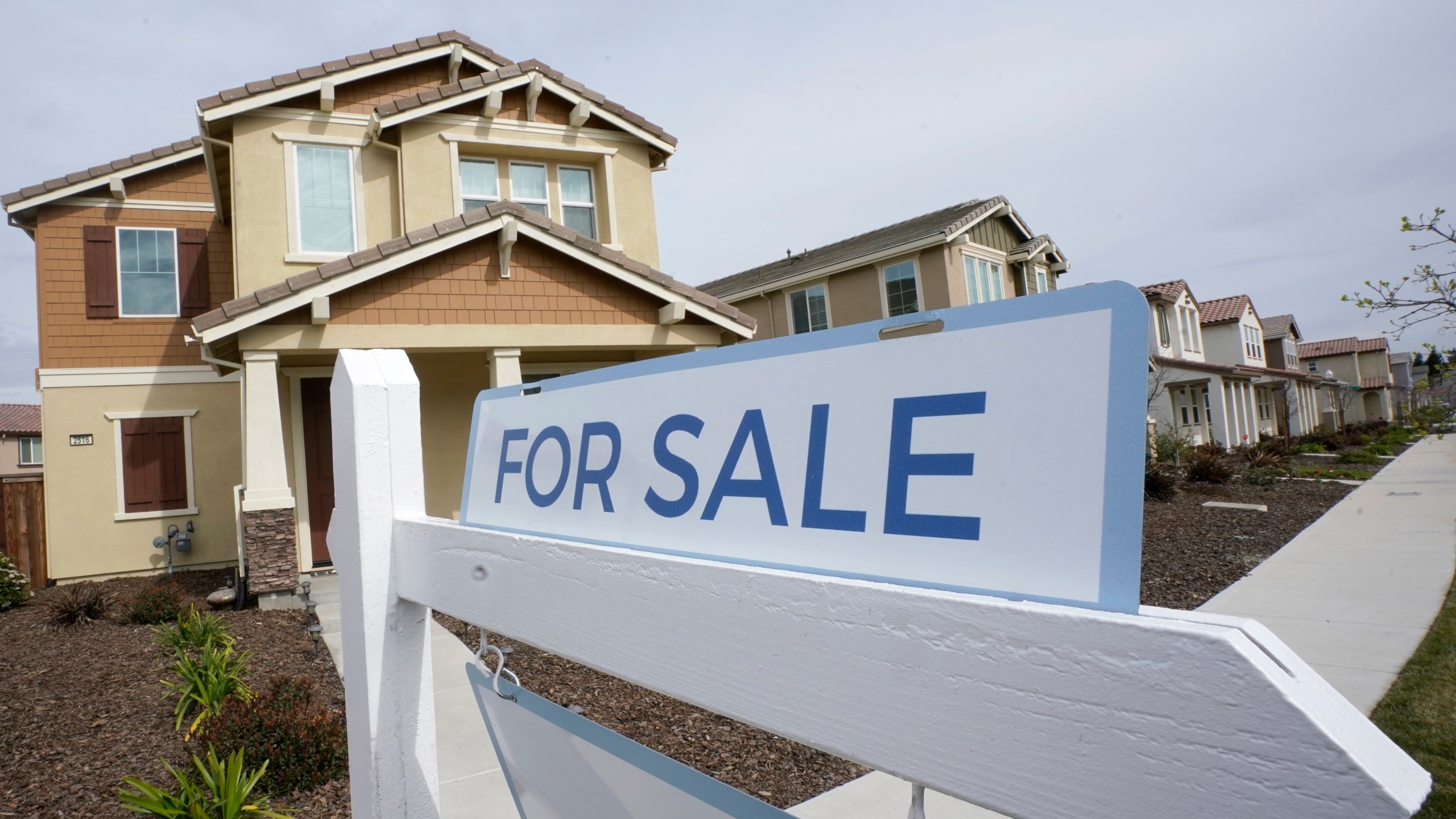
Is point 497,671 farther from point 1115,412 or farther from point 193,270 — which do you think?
point 193,270

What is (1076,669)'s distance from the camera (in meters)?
0.64

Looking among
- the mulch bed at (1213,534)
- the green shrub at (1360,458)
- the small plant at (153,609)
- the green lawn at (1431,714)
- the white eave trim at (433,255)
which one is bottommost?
the green lawn at (1431,714)

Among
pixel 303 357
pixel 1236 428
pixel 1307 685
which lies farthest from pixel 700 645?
pixel 1236 428

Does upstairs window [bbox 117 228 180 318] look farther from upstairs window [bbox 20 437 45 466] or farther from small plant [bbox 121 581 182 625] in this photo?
upstairs window [bbox 20 437 45 466]

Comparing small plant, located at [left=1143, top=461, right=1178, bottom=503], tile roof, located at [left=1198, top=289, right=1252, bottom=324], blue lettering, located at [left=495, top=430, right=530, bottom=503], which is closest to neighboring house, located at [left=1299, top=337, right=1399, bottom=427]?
tile roof, located at [left=1198, top=289, right=1252, bottom=324]

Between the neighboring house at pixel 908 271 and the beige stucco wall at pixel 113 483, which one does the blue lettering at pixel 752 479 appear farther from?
the neighboring house at pixel 908 271

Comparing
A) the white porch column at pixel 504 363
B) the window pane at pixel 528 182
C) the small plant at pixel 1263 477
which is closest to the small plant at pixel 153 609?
the white porch column at pixel 504 363

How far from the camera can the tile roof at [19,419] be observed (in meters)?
32.1

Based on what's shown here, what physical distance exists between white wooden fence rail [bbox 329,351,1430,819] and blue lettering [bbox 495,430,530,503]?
230 millimetres

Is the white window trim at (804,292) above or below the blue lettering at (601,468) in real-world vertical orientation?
above

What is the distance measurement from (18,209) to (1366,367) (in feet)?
243

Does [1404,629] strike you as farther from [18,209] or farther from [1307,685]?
[18,209]

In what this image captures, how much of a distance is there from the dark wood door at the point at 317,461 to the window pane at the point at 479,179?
11.7ft

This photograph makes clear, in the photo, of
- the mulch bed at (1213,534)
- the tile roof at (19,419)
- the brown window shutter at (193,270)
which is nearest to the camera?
the mulch bed at (1213,534)
